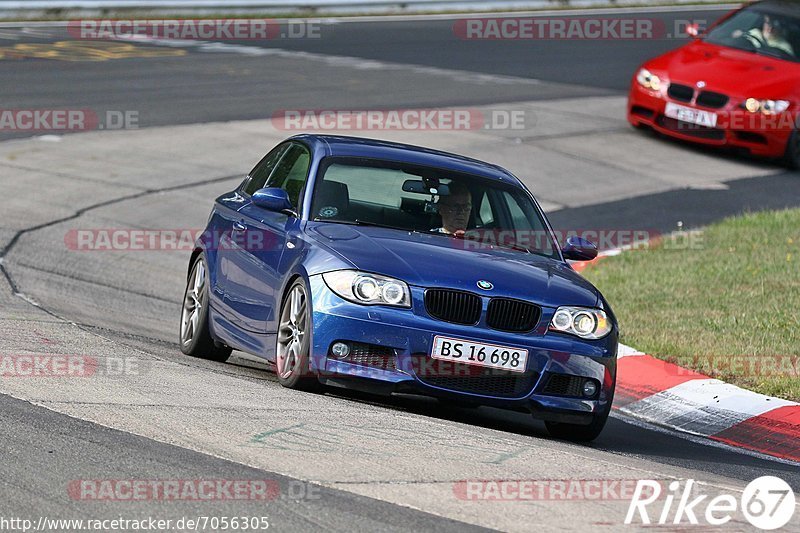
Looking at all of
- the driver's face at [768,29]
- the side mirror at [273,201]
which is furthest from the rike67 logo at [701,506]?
the driver's face at [768,29]

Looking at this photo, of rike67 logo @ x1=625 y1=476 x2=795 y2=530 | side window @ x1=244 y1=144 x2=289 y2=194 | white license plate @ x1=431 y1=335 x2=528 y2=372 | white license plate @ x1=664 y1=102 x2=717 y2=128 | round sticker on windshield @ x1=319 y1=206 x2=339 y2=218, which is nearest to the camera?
rike67 logo @ x1=625 y1=476 x2=795 y2=530

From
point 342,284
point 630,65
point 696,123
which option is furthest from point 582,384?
point 630,65

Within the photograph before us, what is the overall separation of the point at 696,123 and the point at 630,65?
9.14 m

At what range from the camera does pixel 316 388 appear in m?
7.97

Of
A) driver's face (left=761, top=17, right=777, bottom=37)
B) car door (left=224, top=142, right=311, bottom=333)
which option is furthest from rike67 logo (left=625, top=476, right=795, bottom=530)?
driver's face (left=761, top=17, right=777, bottom=37)

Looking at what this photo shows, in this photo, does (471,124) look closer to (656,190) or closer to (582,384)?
(656,190)

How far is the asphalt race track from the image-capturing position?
5.92 metres

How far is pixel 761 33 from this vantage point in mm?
20891

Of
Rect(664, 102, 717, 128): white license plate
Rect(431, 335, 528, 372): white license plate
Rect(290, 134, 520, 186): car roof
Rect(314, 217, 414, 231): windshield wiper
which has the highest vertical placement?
Rect(290, 134, 520, 186): car roof

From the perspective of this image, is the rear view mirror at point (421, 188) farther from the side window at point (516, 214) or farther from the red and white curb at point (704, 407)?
the red and white curb at point (704, 407)

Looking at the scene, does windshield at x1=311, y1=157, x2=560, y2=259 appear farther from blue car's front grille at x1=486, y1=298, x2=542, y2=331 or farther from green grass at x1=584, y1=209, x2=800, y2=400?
green grass at x1=584, y1=209, x2=800, y2=400

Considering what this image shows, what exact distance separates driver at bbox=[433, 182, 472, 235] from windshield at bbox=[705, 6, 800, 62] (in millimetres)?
12388

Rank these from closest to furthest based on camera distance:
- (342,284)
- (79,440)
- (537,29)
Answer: (79,440)
(342,284)
(537,29)

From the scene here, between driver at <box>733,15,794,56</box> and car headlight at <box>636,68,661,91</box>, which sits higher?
driver at <box>733,15,794,56</box>
